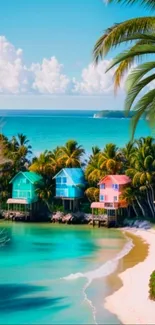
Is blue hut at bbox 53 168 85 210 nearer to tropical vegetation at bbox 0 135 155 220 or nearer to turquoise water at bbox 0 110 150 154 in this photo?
tropical vegetation at bbox 0 135 155 220

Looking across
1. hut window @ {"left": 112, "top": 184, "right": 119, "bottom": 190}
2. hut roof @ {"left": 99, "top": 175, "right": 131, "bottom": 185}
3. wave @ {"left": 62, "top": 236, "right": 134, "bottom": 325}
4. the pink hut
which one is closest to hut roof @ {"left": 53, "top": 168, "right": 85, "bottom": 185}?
the pink hut

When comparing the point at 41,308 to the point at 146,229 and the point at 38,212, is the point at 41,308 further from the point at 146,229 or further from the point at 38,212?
the point at 38,212

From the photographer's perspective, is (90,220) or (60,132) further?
(60,132)

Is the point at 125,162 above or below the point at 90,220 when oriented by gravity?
above

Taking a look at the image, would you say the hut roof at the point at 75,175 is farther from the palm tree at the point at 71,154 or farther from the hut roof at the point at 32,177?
the hut roof at the point at 32,177

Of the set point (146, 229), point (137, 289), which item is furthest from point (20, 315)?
point (146, 229)

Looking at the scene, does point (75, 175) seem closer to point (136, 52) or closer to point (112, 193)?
point (112, 193)

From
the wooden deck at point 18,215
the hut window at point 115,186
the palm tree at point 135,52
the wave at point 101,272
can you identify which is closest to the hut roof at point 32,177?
the wooden deck at point 18,215
